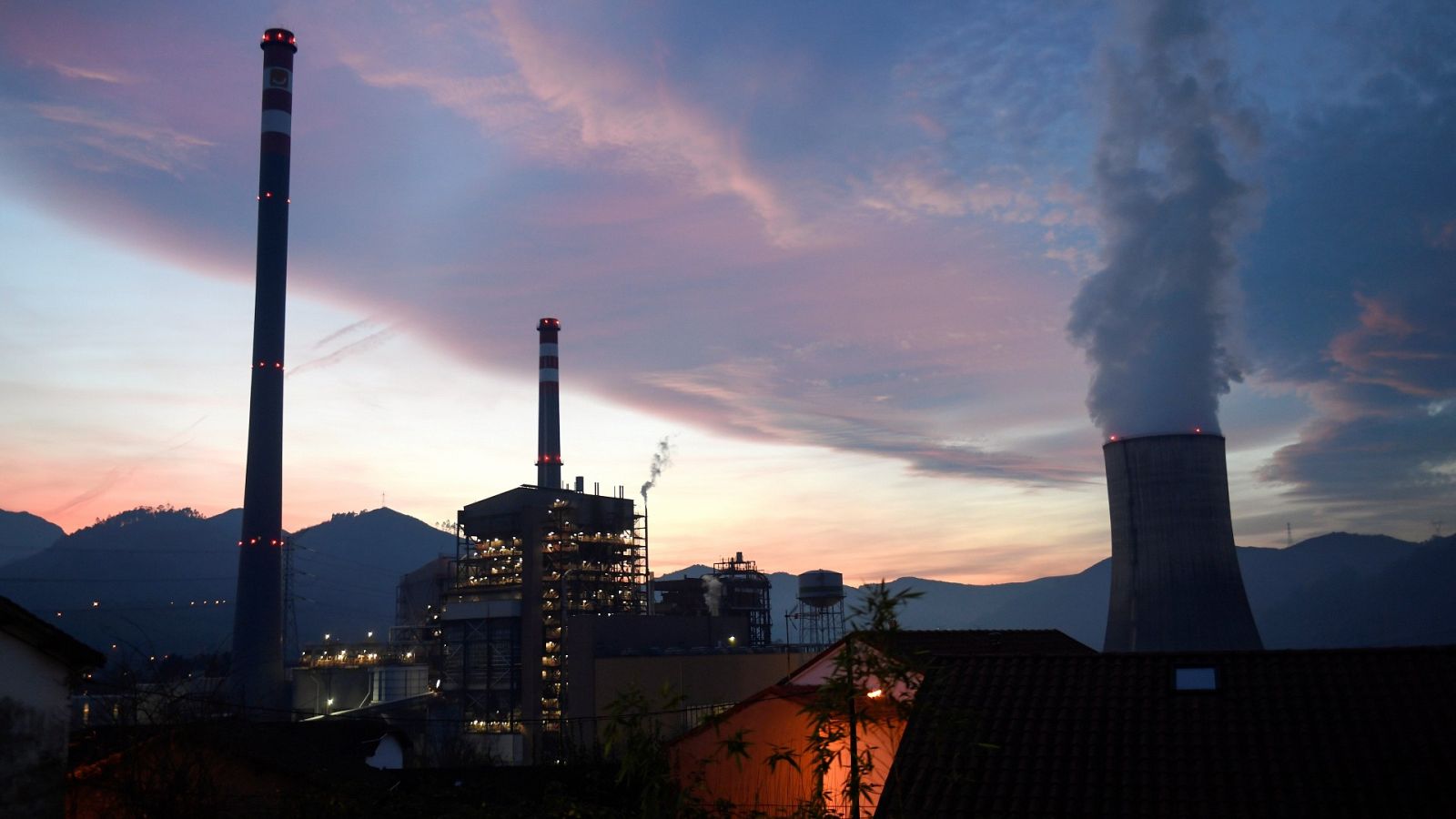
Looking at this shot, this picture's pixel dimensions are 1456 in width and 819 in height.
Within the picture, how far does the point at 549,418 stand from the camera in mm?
53656

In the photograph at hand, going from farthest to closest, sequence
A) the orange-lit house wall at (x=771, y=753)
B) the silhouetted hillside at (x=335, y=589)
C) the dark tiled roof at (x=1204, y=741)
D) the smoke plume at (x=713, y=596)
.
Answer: the silhouetted hillside at (x=335, y=589) < the smoke plume at (x=713, y=596) < the orange-lit house wall at (x=771, y=753) < the dark tiled roof at (x=1204, y=741)

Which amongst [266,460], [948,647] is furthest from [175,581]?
[948,647]

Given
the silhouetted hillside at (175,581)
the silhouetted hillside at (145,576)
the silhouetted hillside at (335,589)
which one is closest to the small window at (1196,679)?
the silhouetted hillside at (335,589)

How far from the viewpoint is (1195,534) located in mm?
25406

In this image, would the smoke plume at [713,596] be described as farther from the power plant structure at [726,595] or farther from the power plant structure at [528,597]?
the power plant structure at [528,597]

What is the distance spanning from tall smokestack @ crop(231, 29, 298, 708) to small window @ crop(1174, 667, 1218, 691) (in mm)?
33991

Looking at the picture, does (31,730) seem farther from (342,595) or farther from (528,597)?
(342,595)

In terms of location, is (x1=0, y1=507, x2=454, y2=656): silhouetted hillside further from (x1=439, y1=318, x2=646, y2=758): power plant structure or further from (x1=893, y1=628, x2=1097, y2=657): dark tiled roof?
(x1=893, y1=628, x2=1097, y2=657): dark tiled roof

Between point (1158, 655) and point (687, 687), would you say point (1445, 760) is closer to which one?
point (1158, 655)

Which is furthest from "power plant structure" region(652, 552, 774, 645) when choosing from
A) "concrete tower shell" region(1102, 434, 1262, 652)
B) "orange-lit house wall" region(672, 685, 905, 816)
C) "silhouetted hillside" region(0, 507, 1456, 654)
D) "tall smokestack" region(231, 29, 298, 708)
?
"silhouetted hillside" region(0, 507, 1456, 654)

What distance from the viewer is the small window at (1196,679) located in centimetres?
1099

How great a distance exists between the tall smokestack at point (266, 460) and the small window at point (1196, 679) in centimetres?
3399

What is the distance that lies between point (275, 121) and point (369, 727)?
983 inches

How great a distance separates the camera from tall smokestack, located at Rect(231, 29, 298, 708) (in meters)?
37.8
